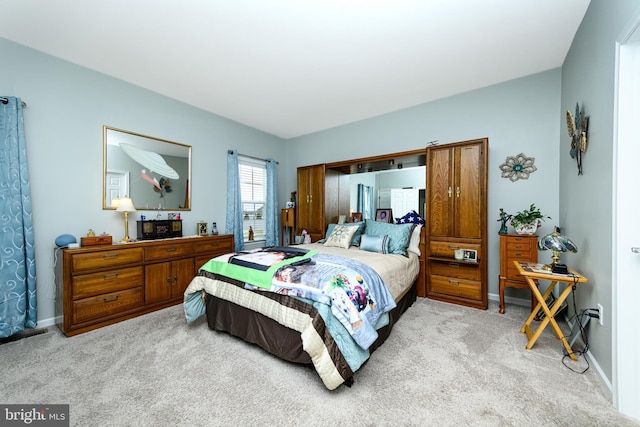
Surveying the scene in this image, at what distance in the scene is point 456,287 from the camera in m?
3.06

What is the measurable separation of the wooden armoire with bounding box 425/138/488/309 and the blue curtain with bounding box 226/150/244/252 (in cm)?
295

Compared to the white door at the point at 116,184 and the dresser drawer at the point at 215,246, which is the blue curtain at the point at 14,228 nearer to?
the white door at the point at 116,184

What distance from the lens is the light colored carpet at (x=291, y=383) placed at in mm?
1384

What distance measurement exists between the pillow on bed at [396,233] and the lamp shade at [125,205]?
2931mm

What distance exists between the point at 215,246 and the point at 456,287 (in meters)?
3.26

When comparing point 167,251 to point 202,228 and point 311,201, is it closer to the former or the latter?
point 202,228

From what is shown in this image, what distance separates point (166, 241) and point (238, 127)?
2.35 metres

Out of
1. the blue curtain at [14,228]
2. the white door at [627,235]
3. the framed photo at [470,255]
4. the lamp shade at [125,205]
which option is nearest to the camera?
the white door at [627,235]

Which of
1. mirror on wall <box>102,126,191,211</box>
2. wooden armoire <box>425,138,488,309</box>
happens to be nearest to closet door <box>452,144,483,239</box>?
wooden armoire <box>425,138,488,309</box>

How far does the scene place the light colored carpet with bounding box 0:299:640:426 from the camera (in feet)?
4.54

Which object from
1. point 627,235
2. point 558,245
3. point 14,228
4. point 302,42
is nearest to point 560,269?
point 558,245

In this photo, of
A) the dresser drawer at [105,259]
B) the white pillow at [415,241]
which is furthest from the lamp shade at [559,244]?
the dresser drawer at [105,259]

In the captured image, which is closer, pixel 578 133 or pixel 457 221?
pixel 578 133

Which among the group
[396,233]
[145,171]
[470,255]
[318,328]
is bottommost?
[318,328]
